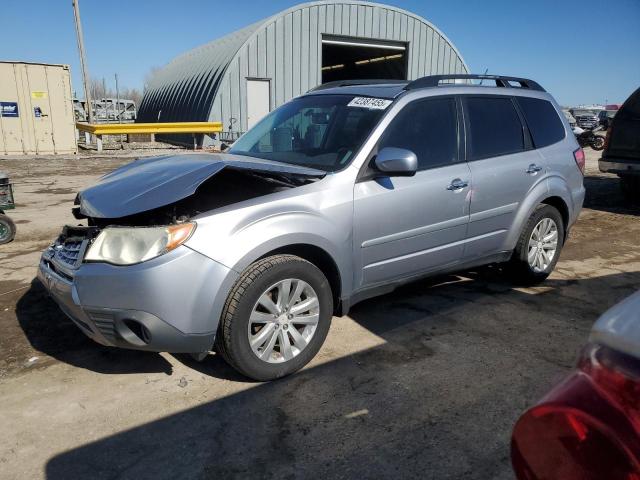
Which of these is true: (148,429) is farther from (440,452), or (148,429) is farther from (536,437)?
(536,437)

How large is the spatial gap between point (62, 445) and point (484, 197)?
3353mm

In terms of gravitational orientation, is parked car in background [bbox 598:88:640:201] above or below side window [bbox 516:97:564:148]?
below

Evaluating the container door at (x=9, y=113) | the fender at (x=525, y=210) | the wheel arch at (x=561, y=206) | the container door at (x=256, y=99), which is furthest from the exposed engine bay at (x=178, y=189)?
the container door at (x=9, y=113)

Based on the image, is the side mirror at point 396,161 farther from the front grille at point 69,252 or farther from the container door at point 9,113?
the container door at point 9,113

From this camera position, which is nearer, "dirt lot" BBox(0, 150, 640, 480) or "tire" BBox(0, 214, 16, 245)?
"dirt lot" BBox(0, 150, 640, 480)

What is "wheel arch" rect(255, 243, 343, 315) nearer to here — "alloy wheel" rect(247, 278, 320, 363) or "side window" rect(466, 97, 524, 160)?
"alloy wheel" rect(247, 278, 320, 363)

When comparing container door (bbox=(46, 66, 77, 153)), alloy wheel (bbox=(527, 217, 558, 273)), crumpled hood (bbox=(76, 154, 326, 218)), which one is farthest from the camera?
container door (bbox=(46, 66, 77, 153))

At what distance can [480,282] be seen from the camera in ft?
16.6

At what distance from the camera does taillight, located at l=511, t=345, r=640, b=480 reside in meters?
0.95

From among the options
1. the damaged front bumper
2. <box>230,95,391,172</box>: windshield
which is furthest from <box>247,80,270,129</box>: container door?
the damaged front bumper

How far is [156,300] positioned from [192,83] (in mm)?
20931

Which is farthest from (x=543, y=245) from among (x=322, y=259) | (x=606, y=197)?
(x=606, y=197)

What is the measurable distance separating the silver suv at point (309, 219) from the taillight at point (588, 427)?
78.3 inches

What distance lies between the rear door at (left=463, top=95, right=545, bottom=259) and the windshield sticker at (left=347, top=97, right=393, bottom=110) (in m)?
0.81
